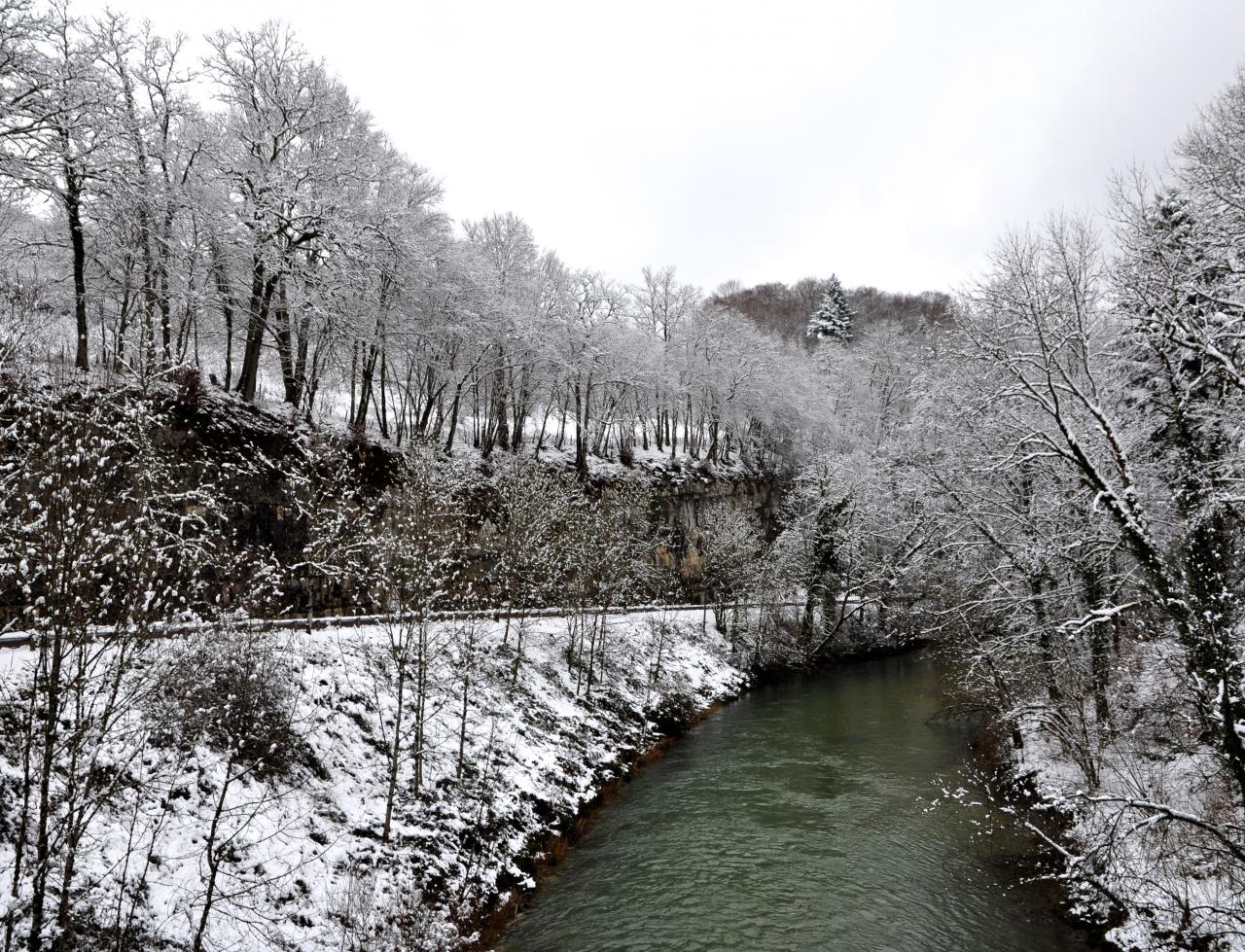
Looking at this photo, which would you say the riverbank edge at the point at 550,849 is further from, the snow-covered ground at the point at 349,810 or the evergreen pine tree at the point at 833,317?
the evergreen pine tree at the point at 833,317

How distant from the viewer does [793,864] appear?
42.3 ft

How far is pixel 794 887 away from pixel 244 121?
30892 millimetres

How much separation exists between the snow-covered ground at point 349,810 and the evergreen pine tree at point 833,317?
2767 inches

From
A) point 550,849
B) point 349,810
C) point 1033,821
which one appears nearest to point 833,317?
point 1033,821

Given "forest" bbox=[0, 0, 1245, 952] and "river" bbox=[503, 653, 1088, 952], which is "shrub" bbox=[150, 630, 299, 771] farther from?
"river" bbox=[503, 653, 1088, 952]

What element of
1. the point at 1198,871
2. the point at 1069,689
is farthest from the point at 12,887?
the point at 1069,689

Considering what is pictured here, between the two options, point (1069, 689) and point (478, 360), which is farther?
point (478, 360)

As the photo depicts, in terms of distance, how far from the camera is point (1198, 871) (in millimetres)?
10242

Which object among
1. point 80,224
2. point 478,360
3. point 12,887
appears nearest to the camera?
point 12,887

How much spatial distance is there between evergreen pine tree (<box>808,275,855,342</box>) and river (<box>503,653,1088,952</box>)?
2642 inches

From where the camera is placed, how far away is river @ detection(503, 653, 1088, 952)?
10.5m

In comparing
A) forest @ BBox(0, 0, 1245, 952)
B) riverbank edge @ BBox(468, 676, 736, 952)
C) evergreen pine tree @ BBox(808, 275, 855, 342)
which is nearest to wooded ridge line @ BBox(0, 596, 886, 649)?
forest @ BBox(0, 0, 1245, 952)

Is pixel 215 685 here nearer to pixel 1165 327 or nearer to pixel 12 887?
pixel 12 887

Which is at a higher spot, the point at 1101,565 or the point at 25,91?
the point at 25,91
